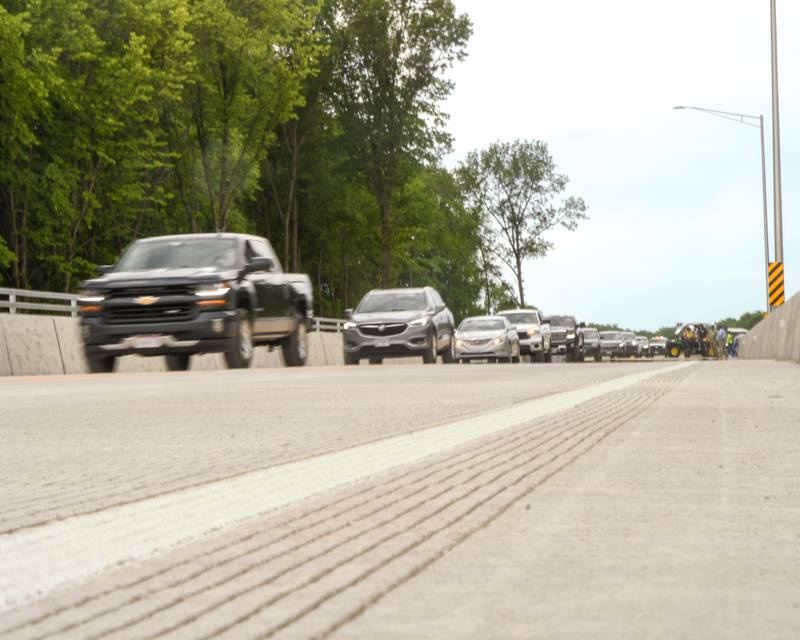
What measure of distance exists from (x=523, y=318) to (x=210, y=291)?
30461 mm

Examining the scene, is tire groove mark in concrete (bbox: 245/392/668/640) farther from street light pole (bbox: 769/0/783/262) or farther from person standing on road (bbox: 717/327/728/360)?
person standing on road (bbox: 717/327/728/360)

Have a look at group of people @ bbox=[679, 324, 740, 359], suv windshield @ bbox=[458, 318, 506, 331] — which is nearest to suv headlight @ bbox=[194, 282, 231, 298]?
suv windshield @ bbox=[458, 318, 506, 331]

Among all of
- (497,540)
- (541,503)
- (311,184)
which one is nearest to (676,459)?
(541,503)

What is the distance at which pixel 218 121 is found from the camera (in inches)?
1962

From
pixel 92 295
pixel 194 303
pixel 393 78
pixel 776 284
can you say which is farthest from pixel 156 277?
pixel 393 78

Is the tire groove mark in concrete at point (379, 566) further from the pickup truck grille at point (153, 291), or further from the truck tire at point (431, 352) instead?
the truck tire at point (431, 352)

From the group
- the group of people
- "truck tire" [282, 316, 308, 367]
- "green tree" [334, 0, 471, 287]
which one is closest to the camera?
"truck tire" [282, 316, 308, 367]

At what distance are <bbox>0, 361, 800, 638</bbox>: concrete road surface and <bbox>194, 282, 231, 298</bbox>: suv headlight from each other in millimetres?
11951

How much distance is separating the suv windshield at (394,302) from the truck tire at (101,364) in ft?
35.3

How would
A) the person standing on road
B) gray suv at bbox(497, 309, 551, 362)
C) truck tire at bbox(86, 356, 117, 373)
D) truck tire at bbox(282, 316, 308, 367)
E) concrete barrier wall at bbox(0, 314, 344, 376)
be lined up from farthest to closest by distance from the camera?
the person standing on road → gray suv at bbox(497, 309, 551, 362) → truck tire at bbox(282, 316, 308, 367) → concrete barrier wall at bbox(0, 314, 344, 376) → truck tire at bbox(86, 356, 117, 373)

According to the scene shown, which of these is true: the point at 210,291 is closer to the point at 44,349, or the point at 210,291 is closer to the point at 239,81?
the point at 44,349

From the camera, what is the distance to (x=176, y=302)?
19031 millimetres

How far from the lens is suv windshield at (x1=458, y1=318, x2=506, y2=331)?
39.0 m

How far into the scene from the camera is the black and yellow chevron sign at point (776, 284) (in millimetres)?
44188
